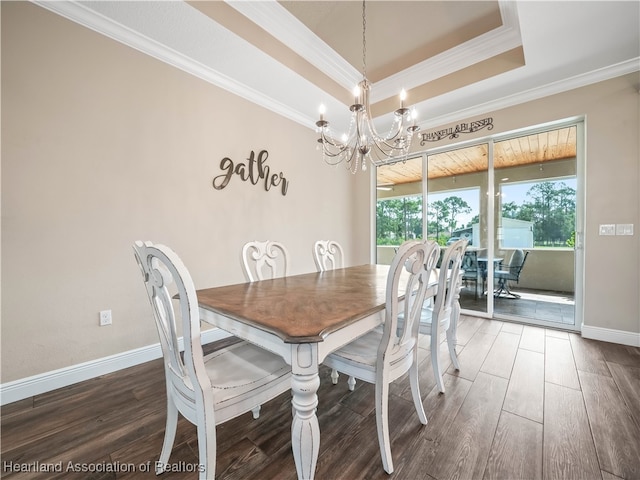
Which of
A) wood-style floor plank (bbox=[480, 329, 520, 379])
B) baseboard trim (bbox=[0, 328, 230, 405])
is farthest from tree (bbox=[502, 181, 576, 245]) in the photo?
baseboard trim (bbox=[0, 328, 230, 405])

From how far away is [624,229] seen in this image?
253 centimetres

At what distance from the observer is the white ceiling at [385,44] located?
6.37 ft

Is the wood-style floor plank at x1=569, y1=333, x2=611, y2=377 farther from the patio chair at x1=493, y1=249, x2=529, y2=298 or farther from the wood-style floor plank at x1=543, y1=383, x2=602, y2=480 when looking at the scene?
the patio chair at x1=493, y1=249, x2=529, y2=298

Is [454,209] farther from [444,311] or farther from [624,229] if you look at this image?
[444,311]

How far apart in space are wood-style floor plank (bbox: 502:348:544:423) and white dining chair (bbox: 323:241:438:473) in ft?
2.12

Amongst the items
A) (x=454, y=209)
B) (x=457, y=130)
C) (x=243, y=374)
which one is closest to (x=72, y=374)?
(x=243, y=374)

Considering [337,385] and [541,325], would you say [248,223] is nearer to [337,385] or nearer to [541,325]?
[337,385]

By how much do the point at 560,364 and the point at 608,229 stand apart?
1.52m

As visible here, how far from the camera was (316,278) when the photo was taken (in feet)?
6.75

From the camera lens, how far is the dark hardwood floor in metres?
1.19

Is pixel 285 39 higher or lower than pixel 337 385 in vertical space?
higher

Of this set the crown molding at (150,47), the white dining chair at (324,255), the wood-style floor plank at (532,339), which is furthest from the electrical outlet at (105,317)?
the wood-style floor plank at (532,339)

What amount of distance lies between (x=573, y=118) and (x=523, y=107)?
0.49 m

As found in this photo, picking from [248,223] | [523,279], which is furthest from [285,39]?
[523,279]
